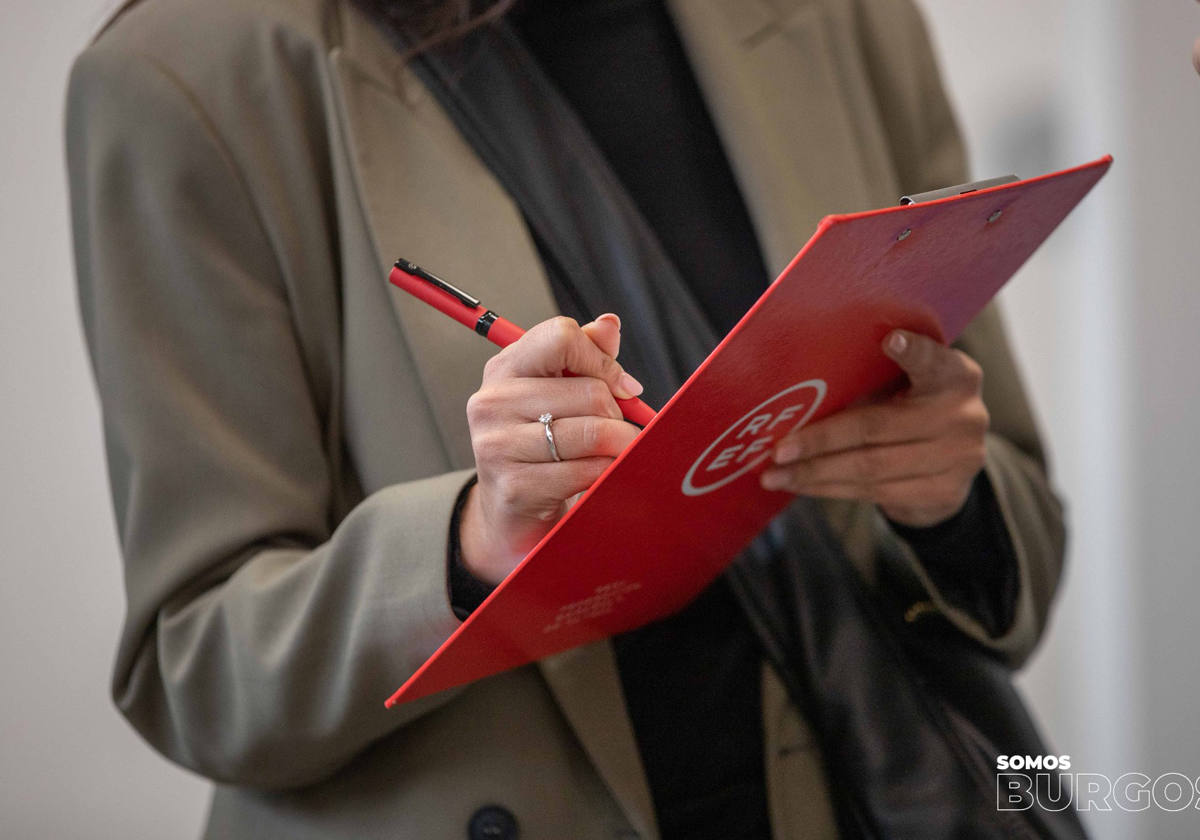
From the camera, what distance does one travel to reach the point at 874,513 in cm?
55

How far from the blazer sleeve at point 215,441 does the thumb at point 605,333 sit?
132 millimetres

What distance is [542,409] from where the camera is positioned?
1.03 ft

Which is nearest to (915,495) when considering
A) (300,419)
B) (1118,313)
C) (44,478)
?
(300,419)

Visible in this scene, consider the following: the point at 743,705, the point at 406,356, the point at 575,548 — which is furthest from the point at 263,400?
the point at 743,705

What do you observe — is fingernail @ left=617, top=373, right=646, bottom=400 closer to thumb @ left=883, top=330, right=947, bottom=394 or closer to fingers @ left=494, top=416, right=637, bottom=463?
fingers @ left=494, top=416, right=637, bottom=463

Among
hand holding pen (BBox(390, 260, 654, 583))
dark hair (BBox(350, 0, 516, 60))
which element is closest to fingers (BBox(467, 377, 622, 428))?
hand holding pen (BBox(390, 260, 654, 583))

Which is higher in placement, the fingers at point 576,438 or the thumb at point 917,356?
the fingers at point 576,438

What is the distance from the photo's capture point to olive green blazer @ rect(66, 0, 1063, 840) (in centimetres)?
41

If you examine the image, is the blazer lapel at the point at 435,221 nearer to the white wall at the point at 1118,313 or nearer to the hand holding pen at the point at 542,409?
the hand holding pen at the point at 542,409

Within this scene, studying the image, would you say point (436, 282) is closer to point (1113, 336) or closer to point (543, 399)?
point (543, 399)

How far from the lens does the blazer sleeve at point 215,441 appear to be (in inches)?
16.5

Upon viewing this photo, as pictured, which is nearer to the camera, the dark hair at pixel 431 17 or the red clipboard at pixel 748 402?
the red clipboard at pixel 748 402

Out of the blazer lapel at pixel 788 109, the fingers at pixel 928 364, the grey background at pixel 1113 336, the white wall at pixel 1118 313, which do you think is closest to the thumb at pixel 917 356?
the fingers at pixel 928 364

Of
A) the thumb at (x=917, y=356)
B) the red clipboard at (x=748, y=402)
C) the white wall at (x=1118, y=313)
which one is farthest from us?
the white wall at (x=1118, y=313)
